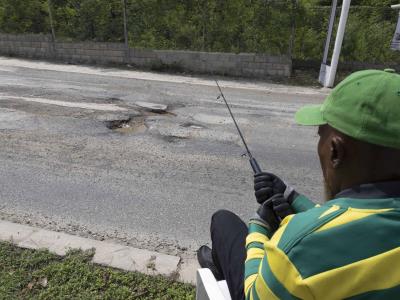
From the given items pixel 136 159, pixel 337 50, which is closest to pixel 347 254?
pixel 136 159

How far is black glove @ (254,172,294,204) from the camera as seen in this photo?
180 centimetres

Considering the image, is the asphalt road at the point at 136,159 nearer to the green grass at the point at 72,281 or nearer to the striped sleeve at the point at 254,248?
the green grass at the point at 72,281

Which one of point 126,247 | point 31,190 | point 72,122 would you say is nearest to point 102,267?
point 126,247

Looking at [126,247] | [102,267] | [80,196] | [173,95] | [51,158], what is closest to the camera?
[102,267]

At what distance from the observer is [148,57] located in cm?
1298

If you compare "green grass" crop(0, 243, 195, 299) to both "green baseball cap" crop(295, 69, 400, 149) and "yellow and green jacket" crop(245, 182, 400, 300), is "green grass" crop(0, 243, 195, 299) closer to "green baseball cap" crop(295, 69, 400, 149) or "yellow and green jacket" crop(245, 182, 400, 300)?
"yellow and green jacket" crop(245, 182, 400, 300)

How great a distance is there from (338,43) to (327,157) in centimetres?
1044

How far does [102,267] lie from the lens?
9.86ft

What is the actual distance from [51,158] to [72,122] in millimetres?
1488

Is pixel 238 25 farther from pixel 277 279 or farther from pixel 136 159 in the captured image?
pixel 277 279

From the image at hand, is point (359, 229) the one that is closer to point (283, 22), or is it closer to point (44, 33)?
point (283, 22)

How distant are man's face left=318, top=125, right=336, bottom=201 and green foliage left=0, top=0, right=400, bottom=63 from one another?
11.5m

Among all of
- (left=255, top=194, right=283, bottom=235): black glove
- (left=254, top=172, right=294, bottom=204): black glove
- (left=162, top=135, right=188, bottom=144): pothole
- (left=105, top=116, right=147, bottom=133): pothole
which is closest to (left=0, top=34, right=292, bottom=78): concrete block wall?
(left=105, top=116, right=147, bottom=133): pothole

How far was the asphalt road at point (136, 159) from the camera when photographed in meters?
3.88
